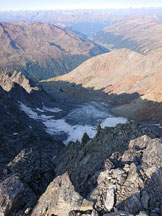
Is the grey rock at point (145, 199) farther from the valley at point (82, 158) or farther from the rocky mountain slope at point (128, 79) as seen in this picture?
the rocky mountain slope at point (128, 79)

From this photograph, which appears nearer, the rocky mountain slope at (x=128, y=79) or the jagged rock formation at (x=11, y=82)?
the rocky mountain slope at (x=128, y=79)

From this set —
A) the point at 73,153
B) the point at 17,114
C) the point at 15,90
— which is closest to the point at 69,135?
the point at 17,114

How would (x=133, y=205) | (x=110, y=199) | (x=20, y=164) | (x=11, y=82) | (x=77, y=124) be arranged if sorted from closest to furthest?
(x=133, y=205), (x=110, y=199), (x=20, y=164), (x=77, y=124), (x=11, y=82)

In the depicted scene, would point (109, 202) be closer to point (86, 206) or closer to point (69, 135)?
point (86, 206)

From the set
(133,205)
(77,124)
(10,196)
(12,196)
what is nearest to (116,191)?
(133,205)

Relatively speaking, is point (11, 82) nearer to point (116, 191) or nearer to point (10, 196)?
point (10, 196)

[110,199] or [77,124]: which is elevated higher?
[110,199]

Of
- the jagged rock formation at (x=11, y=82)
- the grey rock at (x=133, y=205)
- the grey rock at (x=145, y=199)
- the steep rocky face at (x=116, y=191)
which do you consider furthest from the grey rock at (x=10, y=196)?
the jagged rock formation at (x=11, y=82)

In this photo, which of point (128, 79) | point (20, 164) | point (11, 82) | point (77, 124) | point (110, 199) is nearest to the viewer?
point (110, 199)

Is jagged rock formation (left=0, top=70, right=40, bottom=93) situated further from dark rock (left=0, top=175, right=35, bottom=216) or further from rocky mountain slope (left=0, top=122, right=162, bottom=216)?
rocky mountain slope (left=0, top=122, right=162, bottom=216)
